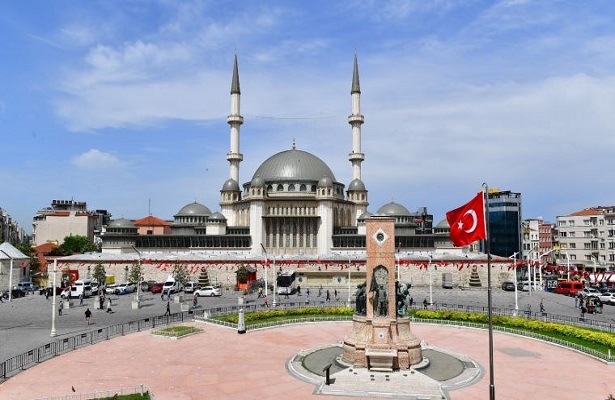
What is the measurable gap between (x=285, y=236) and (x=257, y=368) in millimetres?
58181

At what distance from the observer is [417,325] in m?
33.5

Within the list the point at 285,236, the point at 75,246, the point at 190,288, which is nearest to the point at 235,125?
the point at 285,236

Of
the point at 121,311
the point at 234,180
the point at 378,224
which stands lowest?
the point at 121,311

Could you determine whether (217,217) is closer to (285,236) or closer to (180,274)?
(285,236)

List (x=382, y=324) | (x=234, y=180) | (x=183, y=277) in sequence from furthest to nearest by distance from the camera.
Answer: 1. (x=234, y=180)
2. (x=183, y=277)
3. (x=382, y=324)

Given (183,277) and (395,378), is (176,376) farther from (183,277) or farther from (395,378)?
(183,277)

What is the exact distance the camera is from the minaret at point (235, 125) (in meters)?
85.6

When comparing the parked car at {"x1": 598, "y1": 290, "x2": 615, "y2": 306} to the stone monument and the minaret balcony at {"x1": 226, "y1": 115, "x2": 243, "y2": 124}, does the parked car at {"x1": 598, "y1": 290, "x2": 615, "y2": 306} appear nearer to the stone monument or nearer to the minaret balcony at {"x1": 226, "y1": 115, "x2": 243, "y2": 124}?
the stone monument

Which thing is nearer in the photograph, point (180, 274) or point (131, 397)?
point (131, 397)

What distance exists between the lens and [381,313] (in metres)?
22.4

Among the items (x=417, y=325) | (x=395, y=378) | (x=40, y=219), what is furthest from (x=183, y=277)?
(x=40, y=219)

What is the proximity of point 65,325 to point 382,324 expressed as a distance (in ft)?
79.2

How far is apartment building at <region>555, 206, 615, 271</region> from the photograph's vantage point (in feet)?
287

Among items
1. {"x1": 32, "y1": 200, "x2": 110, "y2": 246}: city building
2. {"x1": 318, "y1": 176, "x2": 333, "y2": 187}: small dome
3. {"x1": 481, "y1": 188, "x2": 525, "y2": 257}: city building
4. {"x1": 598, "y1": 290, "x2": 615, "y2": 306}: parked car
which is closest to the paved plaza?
{"x1": 598, "y1": 290, "x2": 615, "y2": 306}: parked car
